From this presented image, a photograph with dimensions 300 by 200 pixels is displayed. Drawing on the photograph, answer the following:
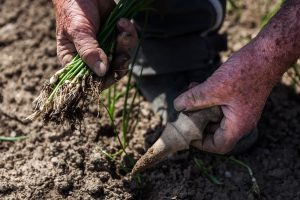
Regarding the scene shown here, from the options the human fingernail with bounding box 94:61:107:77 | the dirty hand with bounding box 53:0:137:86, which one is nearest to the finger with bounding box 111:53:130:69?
the dirty hand with bounding box 53:0:137:86

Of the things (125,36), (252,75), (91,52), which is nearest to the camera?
(252,75)

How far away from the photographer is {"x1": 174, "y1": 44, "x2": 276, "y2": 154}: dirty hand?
164cm

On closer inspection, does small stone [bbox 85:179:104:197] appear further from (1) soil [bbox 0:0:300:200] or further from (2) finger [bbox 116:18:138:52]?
(2) finger [bbox 116:18:138:52]

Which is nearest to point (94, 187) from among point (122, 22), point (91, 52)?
point (91, 52)

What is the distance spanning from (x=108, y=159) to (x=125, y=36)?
0.51 m

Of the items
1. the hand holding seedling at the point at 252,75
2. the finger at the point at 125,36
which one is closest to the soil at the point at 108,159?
the finger at the point at 125,36

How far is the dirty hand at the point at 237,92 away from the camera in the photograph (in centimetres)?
164

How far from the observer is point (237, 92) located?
1643 millimetres

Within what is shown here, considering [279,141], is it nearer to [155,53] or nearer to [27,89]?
[155,53]

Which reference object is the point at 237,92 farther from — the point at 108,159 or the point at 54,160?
the point at 54,160

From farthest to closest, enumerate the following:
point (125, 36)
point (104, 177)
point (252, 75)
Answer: point (104, 177)
point (125, 36)
point (252, 75)

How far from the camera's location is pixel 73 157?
2.00 meters

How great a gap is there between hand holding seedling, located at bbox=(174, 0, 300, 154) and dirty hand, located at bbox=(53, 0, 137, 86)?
35 centimetres

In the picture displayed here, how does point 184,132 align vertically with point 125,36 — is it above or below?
below
